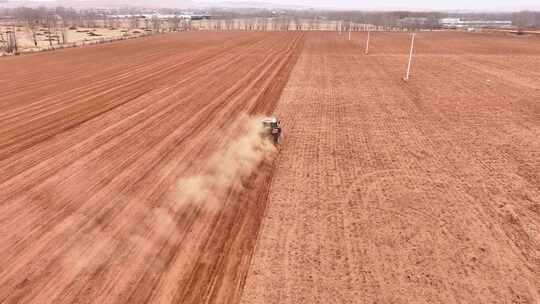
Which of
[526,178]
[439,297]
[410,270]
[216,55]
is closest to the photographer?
[439,297]

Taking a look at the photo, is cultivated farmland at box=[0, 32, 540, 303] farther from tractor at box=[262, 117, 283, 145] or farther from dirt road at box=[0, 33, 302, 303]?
tractor at box=[262, 117, 283, 145]

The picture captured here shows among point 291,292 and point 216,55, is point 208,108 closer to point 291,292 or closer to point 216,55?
point 291,292

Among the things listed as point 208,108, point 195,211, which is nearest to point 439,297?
point 195,211

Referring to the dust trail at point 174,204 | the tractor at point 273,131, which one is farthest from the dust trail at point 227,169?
the tractor at point 273,131

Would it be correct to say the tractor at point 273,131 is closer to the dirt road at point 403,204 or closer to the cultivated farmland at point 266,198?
the cultivated farmland at point 266,198

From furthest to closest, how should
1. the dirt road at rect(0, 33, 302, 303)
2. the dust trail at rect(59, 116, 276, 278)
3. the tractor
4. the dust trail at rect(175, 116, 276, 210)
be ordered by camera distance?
1. the tractor
2. the dust trail at rect(175, 116, 276, 210)
3. the dust trail at rect(59, 116, 276, 278)
4. the dirt road at rect(0, 33, 302, 303)

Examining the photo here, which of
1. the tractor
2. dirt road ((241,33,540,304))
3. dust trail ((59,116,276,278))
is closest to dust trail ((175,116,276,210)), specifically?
dust trail ((59,116,276,278))
